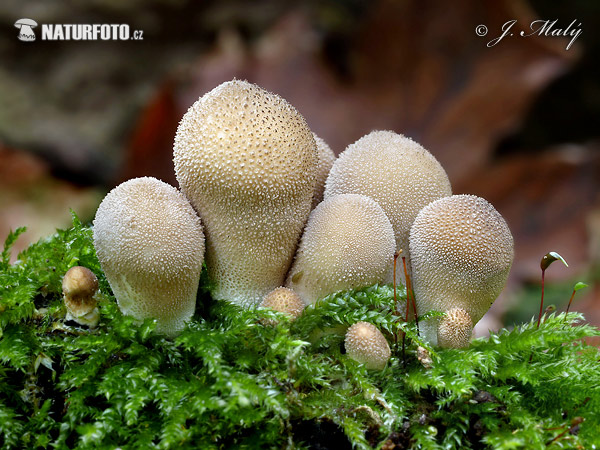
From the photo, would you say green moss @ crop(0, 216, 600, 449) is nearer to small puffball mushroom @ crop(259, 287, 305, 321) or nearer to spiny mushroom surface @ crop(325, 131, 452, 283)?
small puffball mushroom @ crop(259, 287, 305, 321)

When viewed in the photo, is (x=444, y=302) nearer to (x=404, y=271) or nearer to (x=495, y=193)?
(x=404, y=271)

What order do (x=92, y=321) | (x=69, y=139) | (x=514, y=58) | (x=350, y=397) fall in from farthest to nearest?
(x=69, y=139)
(x=514, y=58)
(x=92, y=321)
(x=350, y=397)

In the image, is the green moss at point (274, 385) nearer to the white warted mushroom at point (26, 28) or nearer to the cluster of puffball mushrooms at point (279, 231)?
the cluster of puffball mushrooms at point (279, 231)

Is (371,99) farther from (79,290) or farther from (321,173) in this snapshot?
(79,290)

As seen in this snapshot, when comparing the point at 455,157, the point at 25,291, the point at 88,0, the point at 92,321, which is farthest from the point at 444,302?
the point at 88,0

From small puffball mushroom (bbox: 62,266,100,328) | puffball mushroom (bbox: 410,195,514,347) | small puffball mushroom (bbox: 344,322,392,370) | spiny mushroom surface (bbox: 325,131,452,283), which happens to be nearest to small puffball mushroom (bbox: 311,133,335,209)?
spiny mushroom surface (bbox: 325,131,452,283)
